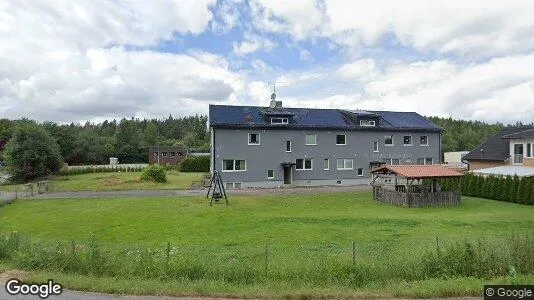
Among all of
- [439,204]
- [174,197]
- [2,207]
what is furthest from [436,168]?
[2,207]

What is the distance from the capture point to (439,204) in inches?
1207

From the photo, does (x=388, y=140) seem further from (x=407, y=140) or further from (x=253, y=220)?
(x=253, y=220)

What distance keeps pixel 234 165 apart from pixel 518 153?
27797 mm

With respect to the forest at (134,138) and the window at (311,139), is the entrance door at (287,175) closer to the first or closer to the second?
the window at (311,139)

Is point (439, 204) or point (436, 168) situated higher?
point (436, 168)

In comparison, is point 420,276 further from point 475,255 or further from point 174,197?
point 174,197

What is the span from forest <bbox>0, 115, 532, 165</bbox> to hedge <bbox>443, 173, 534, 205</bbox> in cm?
5602

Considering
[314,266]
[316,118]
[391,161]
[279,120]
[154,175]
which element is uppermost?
[316,118]

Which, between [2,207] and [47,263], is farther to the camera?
[2,207]

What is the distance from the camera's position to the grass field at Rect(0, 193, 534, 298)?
34.1 feet

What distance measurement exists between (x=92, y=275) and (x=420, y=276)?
29.3ft

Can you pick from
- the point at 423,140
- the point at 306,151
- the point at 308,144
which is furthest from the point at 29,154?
the point at 423,140

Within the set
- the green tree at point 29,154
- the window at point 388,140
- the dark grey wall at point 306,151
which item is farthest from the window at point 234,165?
the green tree at point 29,154

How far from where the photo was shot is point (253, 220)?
2311 cm
